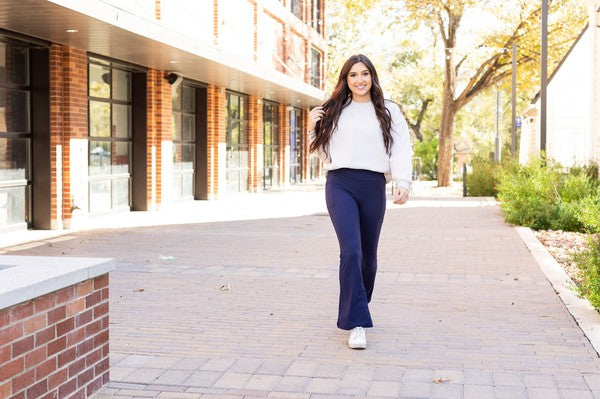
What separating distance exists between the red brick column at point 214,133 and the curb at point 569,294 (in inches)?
466

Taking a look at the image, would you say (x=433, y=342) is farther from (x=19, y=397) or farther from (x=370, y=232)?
(x=19, y=397)

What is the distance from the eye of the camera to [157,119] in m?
18.8

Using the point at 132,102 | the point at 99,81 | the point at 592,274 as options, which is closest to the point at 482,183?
the point at 132,102

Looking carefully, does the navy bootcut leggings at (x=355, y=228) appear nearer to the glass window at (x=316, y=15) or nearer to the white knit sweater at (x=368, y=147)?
the white knit sweater at (x=368, y=147)

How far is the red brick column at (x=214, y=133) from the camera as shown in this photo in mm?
22828

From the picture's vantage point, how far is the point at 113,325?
21.8ft

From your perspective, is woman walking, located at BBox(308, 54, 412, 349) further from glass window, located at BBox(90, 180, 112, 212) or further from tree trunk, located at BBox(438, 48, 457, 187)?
tree trunk, located at BBox(438, 48, 457, 187)

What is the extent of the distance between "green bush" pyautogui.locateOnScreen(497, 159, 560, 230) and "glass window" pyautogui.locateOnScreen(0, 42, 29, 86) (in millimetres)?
8302

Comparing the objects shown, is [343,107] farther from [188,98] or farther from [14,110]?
[188,98]

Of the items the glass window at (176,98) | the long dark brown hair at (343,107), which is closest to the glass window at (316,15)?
the glass window at (176,98)

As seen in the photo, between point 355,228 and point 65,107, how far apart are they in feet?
31.1

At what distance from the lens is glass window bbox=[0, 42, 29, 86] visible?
13.2 m

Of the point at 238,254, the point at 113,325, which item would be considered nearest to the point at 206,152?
the point at 238,254

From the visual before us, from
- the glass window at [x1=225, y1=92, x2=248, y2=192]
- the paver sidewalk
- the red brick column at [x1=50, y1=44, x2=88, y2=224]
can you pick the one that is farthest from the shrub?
the glass window at [x1=225, y1=92, x2=248, y2=192]
